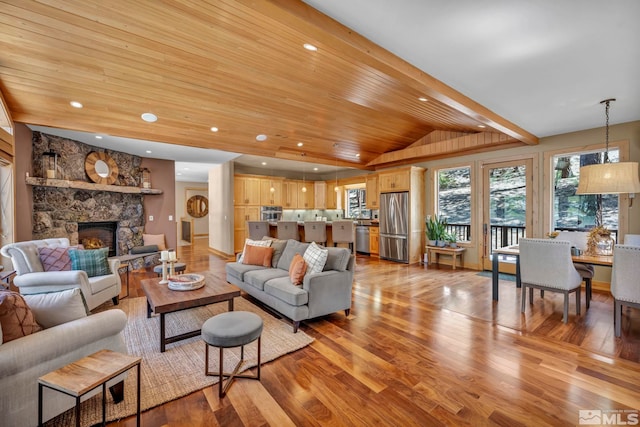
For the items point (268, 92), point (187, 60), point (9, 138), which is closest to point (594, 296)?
point (268, 92)

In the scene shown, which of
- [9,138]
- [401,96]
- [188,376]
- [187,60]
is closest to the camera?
[188,376]

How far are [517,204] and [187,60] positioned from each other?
6.23m

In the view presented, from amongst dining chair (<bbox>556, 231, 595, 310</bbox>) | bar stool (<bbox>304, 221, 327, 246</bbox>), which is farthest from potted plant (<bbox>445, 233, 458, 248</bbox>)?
bar stool (<bbox>304, 221, 327, 246</bbox>)

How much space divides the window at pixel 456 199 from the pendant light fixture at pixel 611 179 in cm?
304

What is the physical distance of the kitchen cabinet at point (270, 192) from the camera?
844 centimetres

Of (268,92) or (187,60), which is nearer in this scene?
(187,60)

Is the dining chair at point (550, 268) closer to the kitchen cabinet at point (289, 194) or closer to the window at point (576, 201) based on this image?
the window at point (576, 201)

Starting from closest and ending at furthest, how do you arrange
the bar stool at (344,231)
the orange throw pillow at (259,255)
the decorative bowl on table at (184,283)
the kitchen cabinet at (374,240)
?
the decorative bowl on table at (184,283) → the orange throw pillow at (259,255) → the bar stool at (344,231) → the kitchen cabinet at (374,240)

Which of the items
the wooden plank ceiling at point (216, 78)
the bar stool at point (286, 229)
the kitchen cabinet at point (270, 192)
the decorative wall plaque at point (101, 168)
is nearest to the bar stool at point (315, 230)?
the bar stool at point (286, 229)

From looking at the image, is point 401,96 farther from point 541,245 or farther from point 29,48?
point 29,48

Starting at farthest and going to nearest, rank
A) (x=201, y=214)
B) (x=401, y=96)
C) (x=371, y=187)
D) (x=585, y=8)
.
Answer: (x=201, y=214) < (x=371, y=187) < (x=401, y=96) < (x=585, y=8)

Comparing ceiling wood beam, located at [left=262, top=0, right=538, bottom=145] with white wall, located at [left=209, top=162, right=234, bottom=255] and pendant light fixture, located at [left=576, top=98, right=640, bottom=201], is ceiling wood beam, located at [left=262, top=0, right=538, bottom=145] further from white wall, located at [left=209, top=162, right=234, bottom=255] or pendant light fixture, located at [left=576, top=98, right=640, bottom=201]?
white wall, located at [left=209, top=162, right=234, bottom=255]

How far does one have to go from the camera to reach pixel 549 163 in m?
5.02

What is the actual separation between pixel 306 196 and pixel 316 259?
21.1 ft
